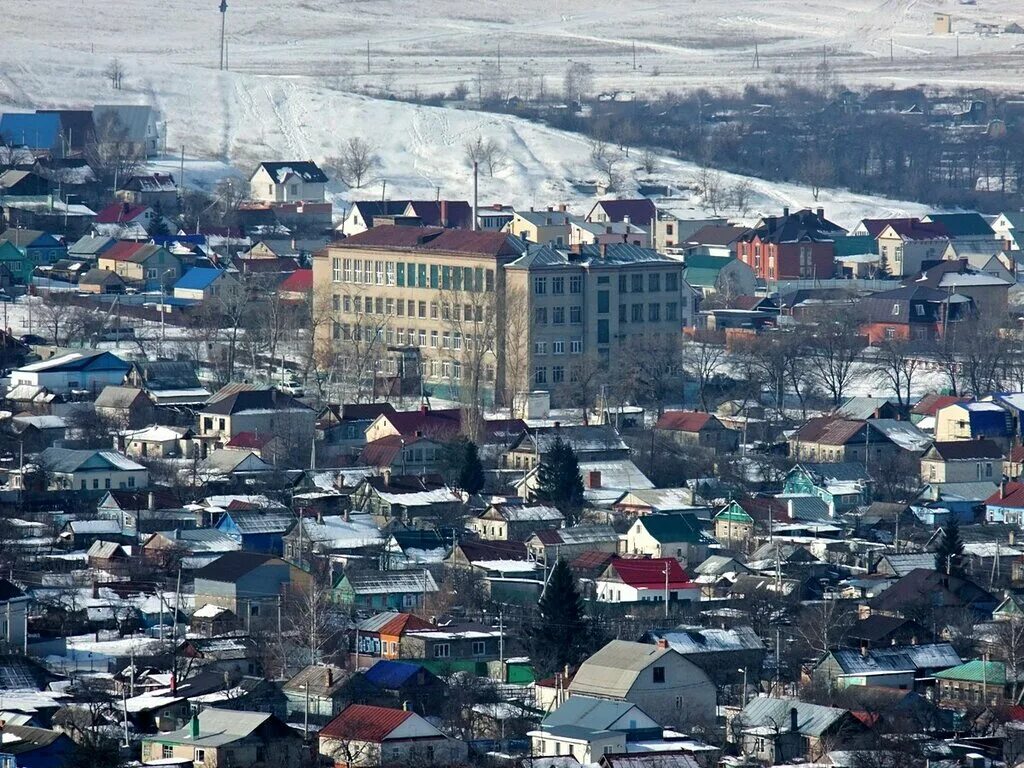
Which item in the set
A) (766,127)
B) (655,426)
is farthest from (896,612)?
(766,127)

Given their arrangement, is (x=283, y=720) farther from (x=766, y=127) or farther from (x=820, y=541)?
(x=766, y=127)

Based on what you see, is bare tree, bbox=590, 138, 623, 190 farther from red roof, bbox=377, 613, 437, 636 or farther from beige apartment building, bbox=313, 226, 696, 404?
red roof, bbox=377, 613, 437, 636

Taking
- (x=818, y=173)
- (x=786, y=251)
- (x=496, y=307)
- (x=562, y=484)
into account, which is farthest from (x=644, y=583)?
(x=818, y=173)

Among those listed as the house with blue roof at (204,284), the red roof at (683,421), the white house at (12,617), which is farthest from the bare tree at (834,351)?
the white house at (12,617)

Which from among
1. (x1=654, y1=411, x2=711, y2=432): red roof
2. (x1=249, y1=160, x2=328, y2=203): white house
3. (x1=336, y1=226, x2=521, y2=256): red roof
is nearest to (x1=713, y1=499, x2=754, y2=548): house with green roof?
(x1=654, y1=411, x2=711, y2=432): red roof

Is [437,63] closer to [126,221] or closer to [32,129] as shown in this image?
[32,129]

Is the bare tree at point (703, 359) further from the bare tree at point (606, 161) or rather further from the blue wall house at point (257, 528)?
the bare tree at point (606, 161)

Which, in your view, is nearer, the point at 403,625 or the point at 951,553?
the point at 403,625
